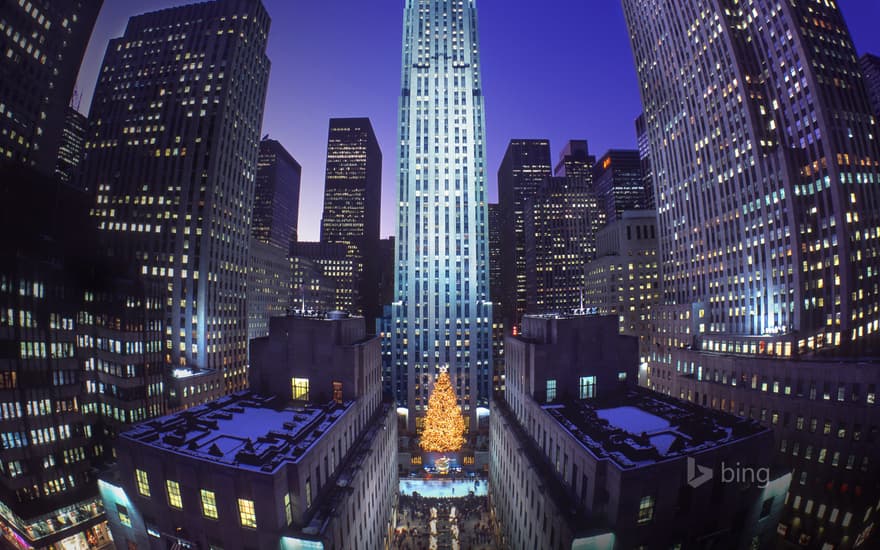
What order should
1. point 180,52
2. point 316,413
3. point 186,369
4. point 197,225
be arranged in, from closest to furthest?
point 316,413 < point 186,369 < point 197,225 < point 180,52

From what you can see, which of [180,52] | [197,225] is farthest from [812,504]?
[180,52]

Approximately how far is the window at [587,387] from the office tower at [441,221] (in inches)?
1963

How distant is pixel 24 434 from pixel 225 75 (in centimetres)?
8534

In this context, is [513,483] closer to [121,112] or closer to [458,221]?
[458,221]

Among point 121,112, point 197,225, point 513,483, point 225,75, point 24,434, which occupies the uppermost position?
point 225,75

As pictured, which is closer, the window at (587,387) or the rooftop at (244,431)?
the rooftop at (244,431)

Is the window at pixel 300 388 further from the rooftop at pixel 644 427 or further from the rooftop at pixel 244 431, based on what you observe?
the rooftop at pixel 644 427

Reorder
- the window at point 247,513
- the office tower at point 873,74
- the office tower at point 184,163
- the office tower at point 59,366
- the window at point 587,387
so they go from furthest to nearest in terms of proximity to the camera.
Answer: the office tower at point 873,74 < the office tower at point 184,163 < the window at point 587,387 < the office tower at point 59,366 < the window at point 247,513

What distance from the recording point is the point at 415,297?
102 metres

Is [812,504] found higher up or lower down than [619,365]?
lower down

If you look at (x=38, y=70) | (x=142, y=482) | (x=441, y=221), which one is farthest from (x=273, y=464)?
(x=38, y=70)

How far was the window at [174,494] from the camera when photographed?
28.8m

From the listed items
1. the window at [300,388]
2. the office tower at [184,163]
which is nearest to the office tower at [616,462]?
the window at [300,388]

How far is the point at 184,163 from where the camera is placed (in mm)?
93625
